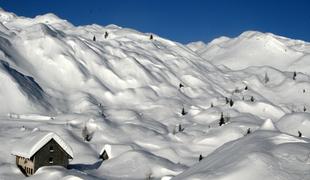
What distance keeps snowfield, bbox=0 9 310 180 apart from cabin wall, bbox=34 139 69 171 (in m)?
0.96

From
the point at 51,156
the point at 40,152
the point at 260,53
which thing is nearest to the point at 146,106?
the point at 51,156

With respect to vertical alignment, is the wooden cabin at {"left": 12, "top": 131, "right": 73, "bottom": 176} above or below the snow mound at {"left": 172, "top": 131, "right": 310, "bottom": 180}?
above

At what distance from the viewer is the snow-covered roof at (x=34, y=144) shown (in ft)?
100

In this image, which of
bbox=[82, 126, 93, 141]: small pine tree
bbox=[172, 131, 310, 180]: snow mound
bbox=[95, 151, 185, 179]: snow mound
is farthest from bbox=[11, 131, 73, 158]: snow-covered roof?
bbox=[172, 131, 310, 180]: snow mound

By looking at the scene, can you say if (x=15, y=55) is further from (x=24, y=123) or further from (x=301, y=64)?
(x=301, y=64)

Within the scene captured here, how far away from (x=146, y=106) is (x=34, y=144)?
86.2ft

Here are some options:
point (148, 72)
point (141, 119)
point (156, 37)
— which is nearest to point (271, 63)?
point (156, 37)

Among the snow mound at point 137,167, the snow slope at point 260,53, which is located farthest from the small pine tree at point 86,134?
the snow slope at point 260,53

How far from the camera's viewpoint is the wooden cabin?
30567 mm

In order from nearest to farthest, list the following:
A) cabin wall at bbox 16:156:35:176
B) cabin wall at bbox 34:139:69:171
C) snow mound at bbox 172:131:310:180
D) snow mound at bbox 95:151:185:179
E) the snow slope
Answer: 1. snow mound at bbox 172:131:310:180
2. cabin wall at bbox 16:156:35:176
3. cabin wall at bbox 34:139:69:171
4. snow mound at bbox 95:151:185:179
5. the snow slope

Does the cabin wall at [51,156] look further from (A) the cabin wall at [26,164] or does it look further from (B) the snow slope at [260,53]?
(B) the snow slope at [260,53]

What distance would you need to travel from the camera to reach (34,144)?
101 ft

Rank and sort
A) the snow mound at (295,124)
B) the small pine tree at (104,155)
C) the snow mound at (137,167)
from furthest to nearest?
the snow mound at (295,124)
the small pine tree at (104,155)
the snow mound at (137,167)

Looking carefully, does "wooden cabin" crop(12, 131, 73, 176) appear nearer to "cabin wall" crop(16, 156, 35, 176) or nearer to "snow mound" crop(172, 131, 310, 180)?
"cabin wall" crop(16, 156, 35, 176)
